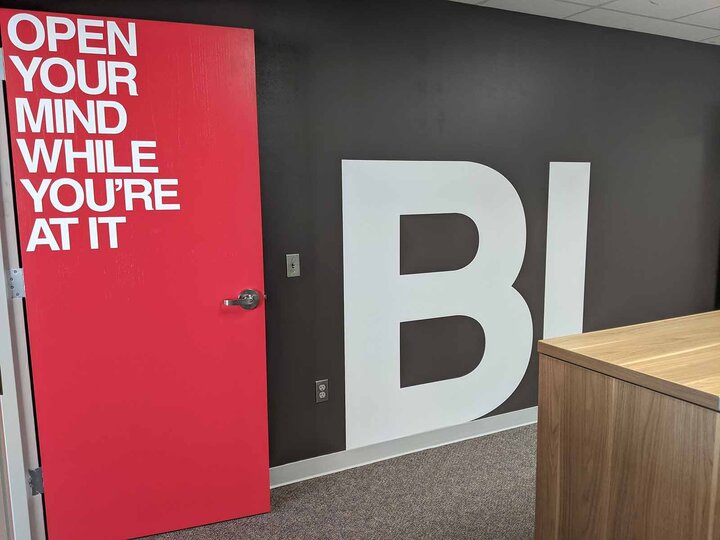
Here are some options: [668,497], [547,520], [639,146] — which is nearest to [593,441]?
[668,497]

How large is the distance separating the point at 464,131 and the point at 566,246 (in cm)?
103

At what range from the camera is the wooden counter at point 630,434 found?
1229mm

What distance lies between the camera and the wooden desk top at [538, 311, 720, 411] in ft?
4.13

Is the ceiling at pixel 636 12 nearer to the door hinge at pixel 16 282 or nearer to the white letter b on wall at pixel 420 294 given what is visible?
the white letter b on wall at pixel 420 294

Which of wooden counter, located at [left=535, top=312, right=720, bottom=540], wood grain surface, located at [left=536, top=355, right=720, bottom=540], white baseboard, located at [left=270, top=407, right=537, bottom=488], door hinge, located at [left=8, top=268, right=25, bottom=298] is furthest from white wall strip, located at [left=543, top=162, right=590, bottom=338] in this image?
door hinge, located at [left=8, top=268, right=25, bottom=298]

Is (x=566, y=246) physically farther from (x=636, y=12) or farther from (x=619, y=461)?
(x=619, y=461)

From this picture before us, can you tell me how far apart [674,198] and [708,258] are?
1.99 ft

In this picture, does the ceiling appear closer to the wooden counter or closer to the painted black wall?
the painted black wall

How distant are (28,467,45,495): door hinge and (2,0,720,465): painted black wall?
3.22ft

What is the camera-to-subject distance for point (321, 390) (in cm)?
275

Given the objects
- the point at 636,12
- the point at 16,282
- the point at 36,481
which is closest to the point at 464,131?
the point at 636,12

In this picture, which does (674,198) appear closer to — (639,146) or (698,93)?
(639,146)

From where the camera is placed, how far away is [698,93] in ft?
12.5

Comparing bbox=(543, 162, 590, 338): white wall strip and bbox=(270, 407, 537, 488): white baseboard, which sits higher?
bbox=(543, 162, 590, 338): white wall strip
